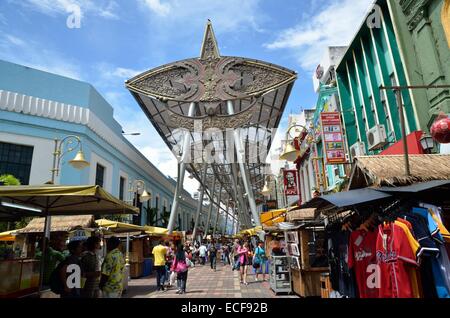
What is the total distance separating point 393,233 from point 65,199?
5587mm

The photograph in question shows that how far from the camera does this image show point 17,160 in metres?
15.4

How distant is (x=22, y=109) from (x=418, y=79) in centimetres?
1680

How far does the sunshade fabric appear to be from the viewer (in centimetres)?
476

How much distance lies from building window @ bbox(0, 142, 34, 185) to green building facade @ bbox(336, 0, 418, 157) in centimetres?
1506

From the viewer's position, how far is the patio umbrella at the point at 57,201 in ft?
15.7

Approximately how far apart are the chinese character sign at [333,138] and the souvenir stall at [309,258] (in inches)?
161

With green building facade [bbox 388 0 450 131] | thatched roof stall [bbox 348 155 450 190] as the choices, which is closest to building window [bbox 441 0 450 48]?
green building facade [bbox 388 0 450 131]

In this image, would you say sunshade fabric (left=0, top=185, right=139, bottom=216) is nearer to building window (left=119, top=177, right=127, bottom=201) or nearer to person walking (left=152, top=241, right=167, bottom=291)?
person walking (left=152, top=241, right=167, bottom=291)

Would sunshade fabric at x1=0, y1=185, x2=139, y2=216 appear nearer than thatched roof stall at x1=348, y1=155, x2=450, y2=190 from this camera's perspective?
Yes

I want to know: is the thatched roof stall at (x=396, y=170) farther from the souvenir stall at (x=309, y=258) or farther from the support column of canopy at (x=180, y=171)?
the support column of canopy at (x=180, y=171)

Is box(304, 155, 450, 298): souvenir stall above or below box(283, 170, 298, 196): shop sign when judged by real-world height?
below

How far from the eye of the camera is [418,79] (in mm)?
9023

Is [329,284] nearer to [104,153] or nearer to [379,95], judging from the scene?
[379,95]
